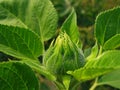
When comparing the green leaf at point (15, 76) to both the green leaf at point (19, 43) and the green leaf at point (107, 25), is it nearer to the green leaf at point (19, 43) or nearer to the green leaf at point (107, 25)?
the green leaf at point (19, 43)

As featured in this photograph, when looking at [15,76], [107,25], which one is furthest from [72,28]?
[15,76]

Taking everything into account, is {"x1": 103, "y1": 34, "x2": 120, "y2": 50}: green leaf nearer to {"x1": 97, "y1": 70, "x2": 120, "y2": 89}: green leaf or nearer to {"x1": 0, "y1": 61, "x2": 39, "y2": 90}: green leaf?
{"x1": 97, "y1": 70, "x2": 120, "y2": 89}: green leaf

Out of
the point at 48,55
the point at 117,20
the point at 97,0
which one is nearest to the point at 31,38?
the point at 48,55

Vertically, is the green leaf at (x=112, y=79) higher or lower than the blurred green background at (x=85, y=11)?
higher

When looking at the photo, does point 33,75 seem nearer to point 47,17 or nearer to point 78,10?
point 47,17

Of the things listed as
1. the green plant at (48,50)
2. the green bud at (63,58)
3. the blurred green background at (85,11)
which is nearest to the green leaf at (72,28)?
the green plant at (48,50)

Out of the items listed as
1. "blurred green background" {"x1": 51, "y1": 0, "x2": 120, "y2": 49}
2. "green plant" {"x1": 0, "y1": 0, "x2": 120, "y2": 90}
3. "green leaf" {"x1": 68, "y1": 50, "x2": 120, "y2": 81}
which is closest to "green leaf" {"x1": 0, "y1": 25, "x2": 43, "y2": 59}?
"green plant" {"x1": 0, "y1": 0, "x2": 120, "y2": 90}

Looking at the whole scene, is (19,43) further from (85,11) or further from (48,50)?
(85,11)

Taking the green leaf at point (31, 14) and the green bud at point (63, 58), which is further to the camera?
the green leaf at point (31, 14)
